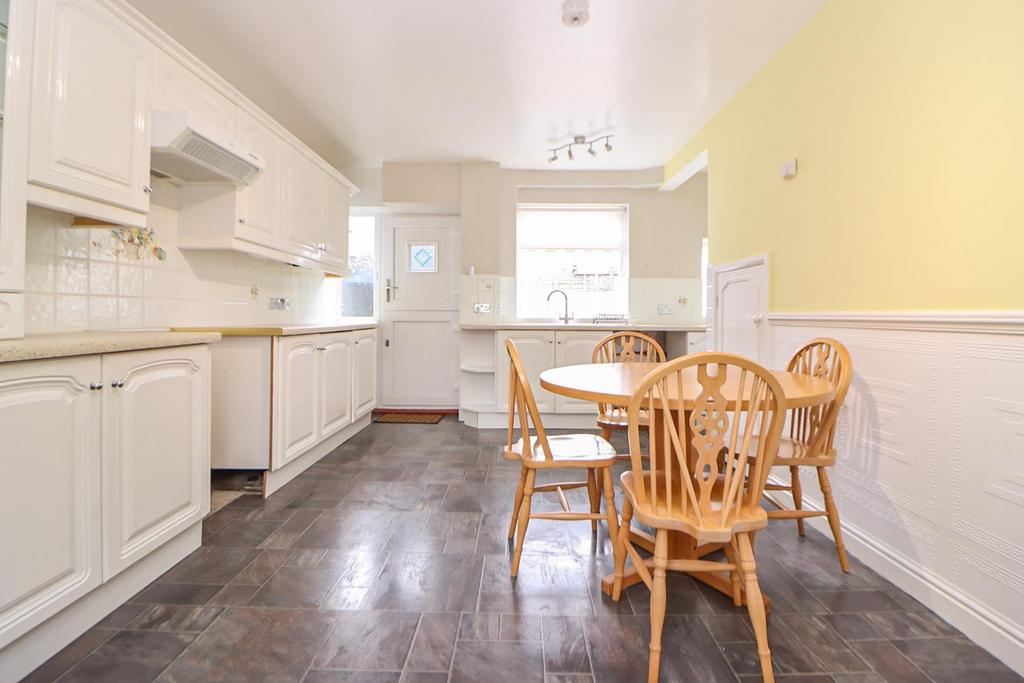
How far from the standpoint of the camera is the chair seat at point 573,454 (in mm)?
1709

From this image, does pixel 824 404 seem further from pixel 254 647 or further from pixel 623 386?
pixel 254 647

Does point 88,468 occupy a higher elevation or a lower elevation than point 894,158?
lower

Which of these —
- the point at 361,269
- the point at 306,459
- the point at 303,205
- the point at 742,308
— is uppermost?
the point at 303,205

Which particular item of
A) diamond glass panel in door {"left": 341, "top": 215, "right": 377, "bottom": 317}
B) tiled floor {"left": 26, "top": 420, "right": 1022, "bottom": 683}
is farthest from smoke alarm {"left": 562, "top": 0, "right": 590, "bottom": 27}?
diamond glass panel in door {"left": 341, "top": 215, "right": 377, "bottom": 317}

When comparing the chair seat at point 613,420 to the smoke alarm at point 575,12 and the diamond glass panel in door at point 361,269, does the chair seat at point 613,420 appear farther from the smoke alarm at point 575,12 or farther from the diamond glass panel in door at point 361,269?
the diamond glass panel in door at point 361,269

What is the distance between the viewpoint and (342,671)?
1.30m

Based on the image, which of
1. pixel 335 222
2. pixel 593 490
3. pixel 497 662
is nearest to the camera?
pixel 497 662

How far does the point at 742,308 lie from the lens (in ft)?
10.0

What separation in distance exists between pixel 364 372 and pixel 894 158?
12.2 feet

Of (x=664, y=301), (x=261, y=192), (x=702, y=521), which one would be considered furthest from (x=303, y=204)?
(x=664, y=301)

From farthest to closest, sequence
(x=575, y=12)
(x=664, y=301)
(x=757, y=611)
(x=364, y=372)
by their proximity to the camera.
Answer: (x=664, y=301) < (x=364, y=372) < (x=575, y=12) < (x=757, y=611)

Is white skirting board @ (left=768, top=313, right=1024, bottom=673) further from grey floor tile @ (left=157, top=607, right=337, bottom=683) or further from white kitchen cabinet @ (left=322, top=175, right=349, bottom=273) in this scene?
white kitchen cabinet @ (left=322, top=175, right=349, bottom=273)

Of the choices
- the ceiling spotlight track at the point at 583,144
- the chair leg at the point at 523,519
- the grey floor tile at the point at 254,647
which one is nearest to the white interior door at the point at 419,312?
the ceiling spotlight track at the point at 583,144

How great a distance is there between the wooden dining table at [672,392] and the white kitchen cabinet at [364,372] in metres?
2.28
